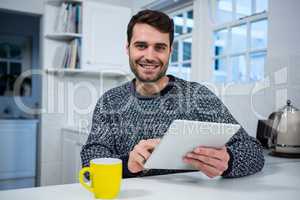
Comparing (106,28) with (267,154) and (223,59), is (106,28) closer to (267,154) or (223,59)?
(223,59)

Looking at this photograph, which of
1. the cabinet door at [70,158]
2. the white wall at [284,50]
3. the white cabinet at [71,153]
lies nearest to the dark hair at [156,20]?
the white wall at [284,50]

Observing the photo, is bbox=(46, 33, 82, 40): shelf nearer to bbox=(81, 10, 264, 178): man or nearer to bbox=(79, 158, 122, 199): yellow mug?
bbox=(81, 10, 264, 178): man

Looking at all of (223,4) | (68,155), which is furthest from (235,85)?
(68,155)

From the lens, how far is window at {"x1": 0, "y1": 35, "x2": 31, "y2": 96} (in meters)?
4.18

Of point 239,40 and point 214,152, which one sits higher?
point 239,40

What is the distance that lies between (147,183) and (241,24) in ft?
5.33

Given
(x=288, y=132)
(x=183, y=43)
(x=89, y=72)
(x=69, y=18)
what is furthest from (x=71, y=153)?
(x=288, y=132)

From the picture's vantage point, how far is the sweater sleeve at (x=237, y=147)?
0.96 meters

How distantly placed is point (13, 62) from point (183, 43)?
2651 mm

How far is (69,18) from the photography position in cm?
282

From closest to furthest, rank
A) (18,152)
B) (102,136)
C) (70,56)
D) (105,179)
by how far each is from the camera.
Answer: (105,179) < (102,136) < (70,56) < (18,152)

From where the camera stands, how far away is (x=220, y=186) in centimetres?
85

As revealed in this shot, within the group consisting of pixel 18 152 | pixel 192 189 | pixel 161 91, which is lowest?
pixel 18 152

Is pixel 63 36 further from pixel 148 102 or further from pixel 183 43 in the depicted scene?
pixel 148 102
